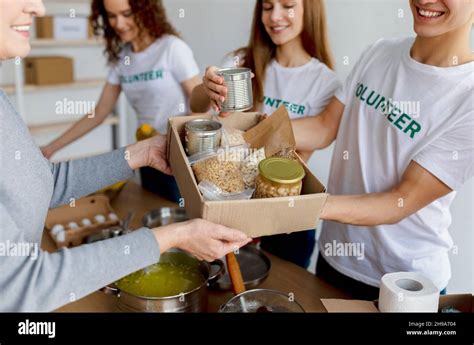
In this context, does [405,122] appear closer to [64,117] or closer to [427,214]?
[427,214]

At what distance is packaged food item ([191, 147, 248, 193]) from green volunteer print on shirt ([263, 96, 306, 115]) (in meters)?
0.53

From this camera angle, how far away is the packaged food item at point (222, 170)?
2.63 feet

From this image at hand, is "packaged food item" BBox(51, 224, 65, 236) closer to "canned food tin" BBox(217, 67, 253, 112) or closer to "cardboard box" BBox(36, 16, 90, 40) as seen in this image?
"canned food tin" BBox(217, 67, 253, 112)

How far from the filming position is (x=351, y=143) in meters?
1.12

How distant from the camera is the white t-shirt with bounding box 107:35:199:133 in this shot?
167 centimetres

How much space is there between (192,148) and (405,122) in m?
0.43

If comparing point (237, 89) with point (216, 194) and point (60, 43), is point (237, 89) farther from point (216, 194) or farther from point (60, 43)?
point (60, 43)

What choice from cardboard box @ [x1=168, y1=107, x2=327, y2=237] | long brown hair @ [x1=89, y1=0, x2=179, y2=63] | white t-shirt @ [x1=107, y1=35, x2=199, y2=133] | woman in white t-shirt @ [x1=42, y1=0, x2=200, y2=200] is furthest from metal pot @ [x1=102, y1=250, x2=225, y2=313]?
long brown hair @ [x1=89, y1=0, x2=179, y2=63]

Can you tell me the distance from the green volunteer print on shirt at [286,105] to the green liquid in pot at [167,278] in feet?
1.79

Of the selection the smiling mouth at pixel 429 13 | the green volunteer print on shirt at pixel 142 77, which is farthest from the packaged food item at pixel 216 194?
the green volunteer print on shirt at pixel 142 77

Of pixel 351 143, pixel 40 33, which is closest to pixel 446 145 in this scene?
pixel 351 143

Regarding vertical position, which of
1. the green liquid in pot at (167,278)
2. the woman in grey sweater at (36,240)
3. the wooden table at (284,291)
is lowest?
the wooden table at (284,291)

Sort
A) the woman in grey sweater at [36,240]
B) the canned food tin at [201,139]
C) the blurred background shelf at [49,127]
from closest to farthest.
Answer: the woman in grey sweater at [36,240] < the canned food tin at [201,139] < the blurred background shelf at [49,127]

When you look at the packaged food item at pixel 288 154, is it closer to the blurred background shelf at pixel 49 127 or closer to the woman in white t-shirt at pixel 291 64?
the woman in white t-shirt at pixel 291 64
